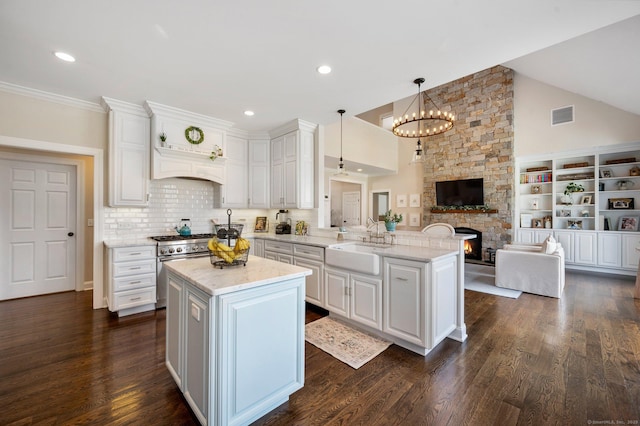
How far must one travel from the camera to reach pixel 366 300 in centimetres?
282

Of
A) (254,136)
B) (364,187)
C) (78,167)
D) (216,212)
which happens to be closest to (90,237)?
(78,167)

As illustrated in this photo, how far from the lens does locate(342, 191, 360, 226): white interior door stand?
924 cm

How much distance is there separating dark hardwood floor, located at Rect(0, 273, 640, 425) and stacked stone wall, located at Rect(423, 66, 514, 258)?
11.8 feet

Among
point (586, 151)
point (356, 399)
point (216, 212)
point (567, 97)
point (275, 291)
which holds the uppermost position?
point (567, 97)

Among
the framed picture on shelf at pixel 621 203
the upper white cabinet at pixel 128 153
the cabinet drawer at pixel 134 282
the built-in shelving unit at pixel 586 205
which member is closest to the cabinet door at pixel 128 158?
the upper white cabinet at pixel 128 153

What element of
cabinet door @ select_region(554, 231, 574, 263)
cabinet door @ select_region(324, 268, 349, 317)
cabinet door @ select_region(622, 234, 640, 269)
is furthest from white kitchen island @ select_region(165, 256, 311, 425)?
cabinet door @ select_region(622, 234, 640, 269)

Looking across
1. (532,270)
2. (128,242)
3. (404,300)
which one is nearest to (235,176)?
(128,242)

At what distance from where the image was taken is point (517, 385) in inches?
80.2

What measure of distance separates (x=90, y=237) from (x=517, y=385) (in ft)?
19.3

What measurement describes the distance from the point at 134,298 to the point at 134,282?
198 mm

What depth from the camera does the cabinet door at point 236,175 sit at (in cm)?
457

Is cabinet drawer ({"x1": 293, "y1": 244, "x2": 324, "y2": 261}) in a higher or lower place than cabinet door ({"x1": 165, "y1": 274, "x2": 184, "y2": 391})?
higher

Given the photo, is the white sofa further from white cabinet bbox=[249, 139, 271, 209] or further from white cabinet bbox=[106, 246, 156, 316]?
white cabinet bbox=[106, 246, 156, 316]

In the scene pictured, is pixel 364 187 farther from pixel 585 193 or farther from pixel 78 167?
pixel 78 167
